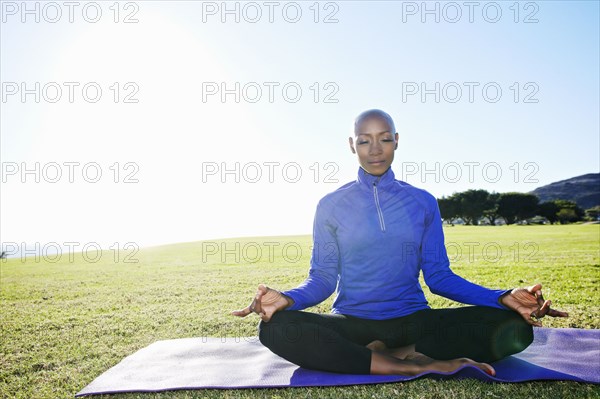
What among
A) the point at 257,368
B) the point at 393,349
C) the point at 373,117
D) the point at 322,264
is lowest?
the point at 257,368

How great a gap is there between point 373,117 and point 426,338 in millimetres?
2020

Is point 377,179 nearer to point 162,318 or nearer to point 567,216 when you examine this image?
point 162,318

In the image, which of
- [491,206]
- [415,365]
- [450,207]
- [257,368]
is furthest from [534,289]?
[491,206]

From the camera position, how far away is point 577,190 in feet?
488

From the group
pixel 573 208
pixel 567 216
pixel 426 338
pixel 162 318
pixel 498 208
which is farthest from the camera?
pixel 498 208

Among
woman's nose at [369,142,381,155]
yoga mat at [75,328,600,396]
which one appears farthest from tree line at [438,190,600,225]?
woman's nose at [369,142,381,155]

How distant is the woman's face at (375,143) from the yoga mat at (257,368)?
1.90 m

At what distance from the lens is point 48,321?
7168 mm

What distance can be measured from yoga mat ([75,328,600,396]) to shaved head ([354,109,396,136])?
2.19m

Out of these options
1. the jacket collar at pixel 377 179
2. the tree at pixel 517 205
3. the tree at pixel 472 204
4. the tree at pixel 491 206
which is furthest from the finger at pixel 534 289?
the tree at pixel 517 205

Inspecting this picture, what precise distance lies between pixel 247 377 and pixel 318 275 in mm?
1101

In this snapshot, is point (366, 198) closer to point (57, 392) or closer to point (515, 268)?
point (57, 392)

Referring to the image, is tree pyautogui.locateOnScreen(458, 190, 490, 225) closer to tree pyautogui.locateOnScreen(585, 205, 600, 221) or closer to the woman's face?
tree pyautogui.locateOnScreen(585, 205, 600, 221)

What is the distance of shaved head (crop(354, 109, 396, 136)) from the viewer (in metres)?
4.03
